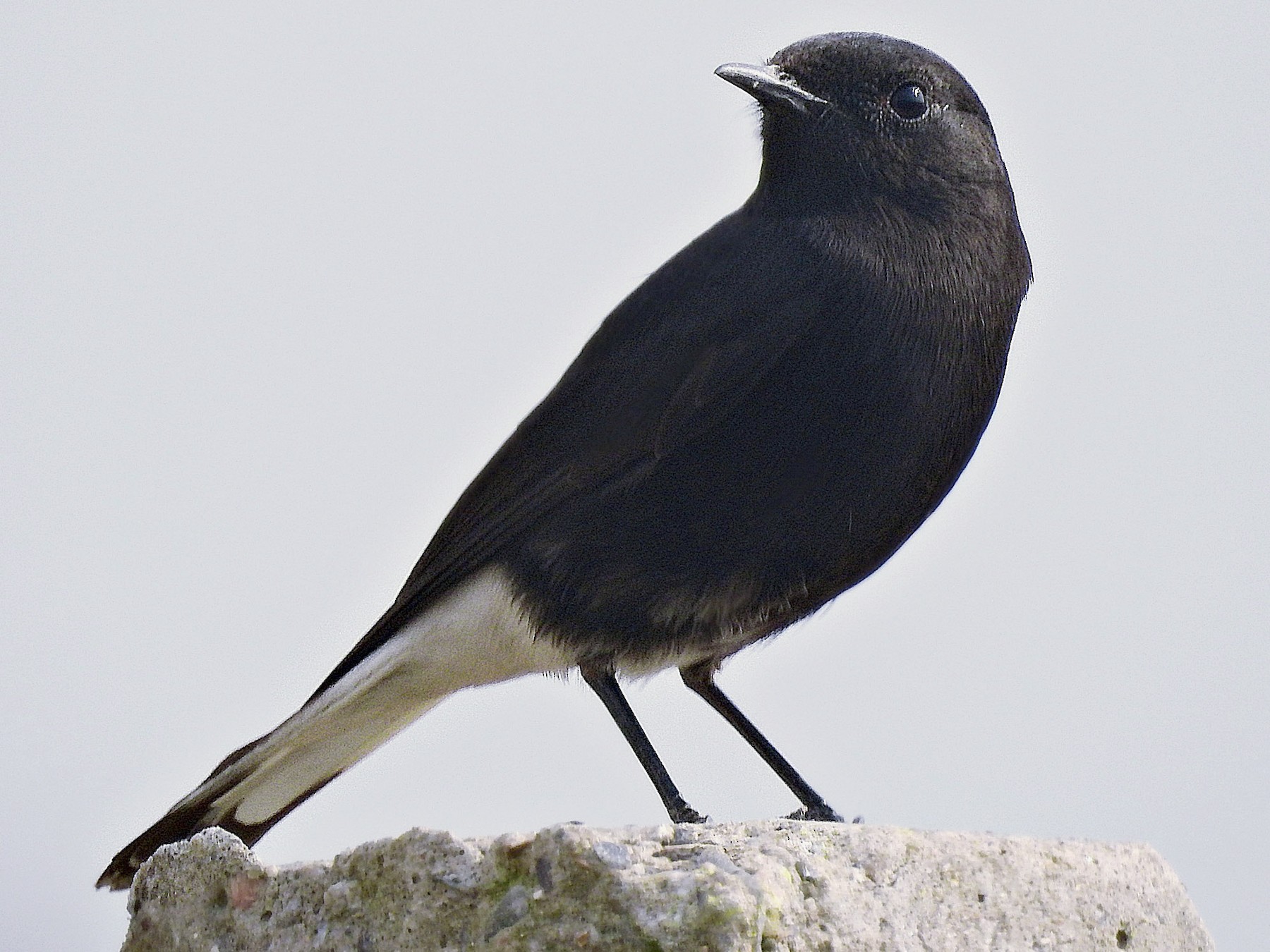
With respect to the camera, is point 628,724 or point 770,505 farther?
point 628,724

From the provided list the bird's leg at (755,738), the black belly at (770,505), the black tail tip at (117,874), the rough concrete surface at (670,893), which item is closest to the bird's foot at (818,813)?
the bird's leg at (755,738)

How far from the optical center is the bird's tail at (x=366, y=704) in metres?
3.94

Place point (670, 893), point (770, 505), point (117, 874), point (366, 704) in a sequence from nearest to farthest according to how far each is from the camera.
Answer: point (670, 893) < point (770, 505) < point (117, 874) < point (366, 704)

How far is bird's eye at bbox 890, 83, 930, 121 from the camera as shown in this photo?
387cm

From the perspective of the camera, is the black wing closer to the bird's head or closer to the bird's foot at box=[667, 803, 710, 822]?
the bird's head

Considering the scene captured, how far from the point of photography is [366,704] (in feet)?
13.6

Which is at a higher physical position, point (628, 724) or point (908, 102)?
point (908, 102)

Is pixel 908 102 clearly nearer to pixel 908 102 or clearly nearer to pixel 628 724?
pixel 908 102

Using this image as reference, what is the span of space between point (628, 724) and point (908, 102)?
174 cm

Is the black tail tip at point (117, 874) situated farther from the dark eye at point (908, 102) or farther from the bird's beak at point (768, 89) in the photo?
the dark eye at point (908, 102)

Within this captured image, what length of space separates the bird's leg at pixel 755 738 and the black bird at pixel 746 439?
0.01 meters

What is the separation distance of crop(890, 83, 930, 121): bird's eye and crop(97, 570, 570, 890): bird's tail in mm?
1584

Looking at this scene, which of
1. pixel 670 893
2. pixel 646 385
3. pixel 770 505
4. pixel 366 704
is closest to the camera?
pixel 670 893

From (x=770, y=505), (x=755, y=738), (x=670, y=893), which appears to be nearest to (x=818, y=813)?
(x=755, y=738)
